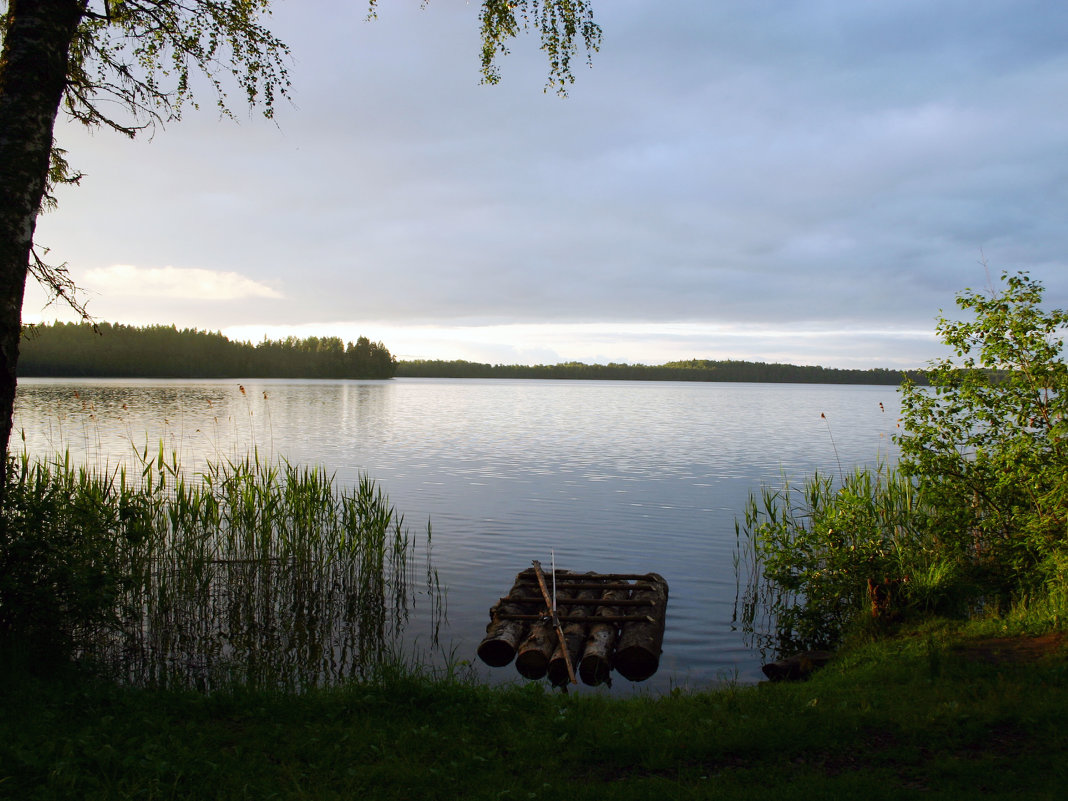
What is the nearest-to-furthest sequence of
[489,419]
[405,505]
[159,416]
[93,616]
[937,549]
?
[93,616] → [937,549] → [405,505] → [159,416] → [489,419]

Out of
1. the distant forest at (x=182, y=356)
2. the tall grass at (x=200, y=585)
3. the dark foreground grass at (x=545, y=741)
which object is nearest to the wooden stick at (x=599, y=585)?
the tall grass at (x=200, y=585)

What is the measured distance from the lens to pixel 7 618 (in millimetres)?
7336

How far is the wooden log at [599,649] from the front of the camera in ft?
30.0

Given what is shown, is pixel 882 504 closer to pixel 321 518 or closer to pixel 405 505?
pixel 321 518

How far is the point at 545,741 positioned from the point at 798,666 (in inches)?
177

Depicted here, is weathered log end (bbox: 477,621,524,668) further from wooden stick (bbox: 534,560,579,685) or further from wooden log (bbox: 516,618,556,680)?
wooden stick (bbox: 534,560,579,685)

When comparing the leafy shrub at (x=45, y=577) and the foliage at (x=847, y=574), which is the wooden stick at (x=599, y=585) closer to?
the foliage at (x=847, y=574)

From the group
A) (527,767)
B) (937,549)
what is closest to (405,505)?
(937,549)

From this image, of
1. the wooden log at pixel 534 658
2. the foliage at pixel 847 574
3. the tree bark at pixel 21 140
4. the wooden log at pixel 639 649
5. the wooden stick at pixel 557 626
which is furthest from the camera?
the foliage at pixel 847 574

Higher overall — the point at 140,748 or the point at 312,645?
the point at 140,748

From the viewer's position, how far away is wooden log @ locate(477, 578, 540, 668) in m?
9.52

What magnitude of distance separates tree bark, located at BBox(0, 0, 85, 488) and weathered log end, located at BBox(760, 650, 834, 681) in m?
9.18

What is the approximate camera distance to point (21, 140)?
275 inches

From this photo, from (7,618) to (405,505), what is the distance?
12.9 metres
